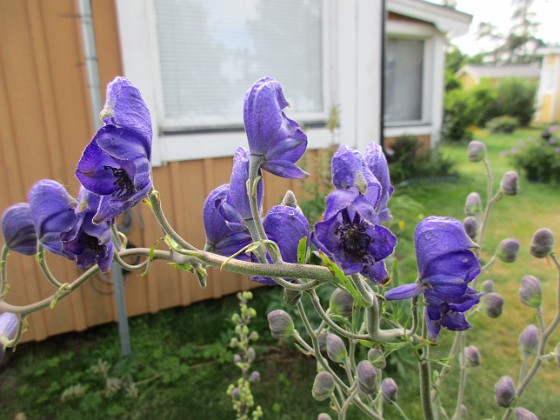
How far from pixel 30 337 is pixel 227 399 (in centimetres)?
161

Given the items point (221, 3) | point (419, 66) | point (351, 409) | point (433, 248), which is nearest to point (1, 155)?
point (221, 3)

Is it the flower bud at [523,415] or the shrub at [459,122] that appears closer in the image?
the flower bud at [523,415]

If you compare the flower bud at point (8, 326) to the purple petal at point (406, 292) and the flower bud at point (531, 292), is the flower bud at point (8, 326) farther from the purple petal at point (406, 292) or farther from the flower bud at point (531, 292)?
the flower bud at point (531, 292)

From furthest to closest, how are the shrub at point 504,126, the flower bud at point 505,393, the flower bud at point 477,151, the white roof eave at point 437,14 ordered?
the shrub at point 504,126, the white roof eave at point 437,14, the flower bud at point 477,151, the flower bud at point 505,393

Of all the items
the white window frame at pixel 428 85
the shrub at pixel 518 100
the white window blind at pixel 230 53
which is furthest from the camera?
the shrub at pixel 518 100

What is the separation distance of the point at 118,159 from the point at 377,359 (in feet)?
2.11

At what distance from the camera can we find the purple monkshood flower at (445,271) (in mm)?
646

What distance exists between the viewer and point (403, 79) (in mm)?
10141

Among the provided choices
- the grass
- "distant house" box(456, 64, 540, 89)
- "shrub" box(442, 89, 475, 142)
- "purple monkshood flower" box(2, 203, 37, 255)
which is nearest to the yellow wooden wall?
the grass

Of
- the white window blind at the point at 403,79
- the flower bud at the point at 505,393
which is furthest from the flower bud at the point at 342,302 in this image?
the white window blind at the point at 403,79

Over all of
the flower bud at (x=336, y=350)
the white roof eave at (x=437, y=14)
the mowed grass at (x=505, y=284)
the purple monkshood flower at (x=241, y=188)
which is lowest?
the mowed grass at (x=505, y=284)

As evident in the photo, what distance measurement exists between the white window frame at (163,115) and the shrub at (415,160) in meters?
5.47

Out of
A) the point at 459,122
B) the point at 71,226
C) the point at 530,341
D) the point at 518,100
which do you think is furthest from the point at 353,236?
the point at 518,100

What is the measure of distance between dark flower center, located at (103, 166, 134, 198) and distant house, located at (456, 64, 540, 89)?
35916 mm
